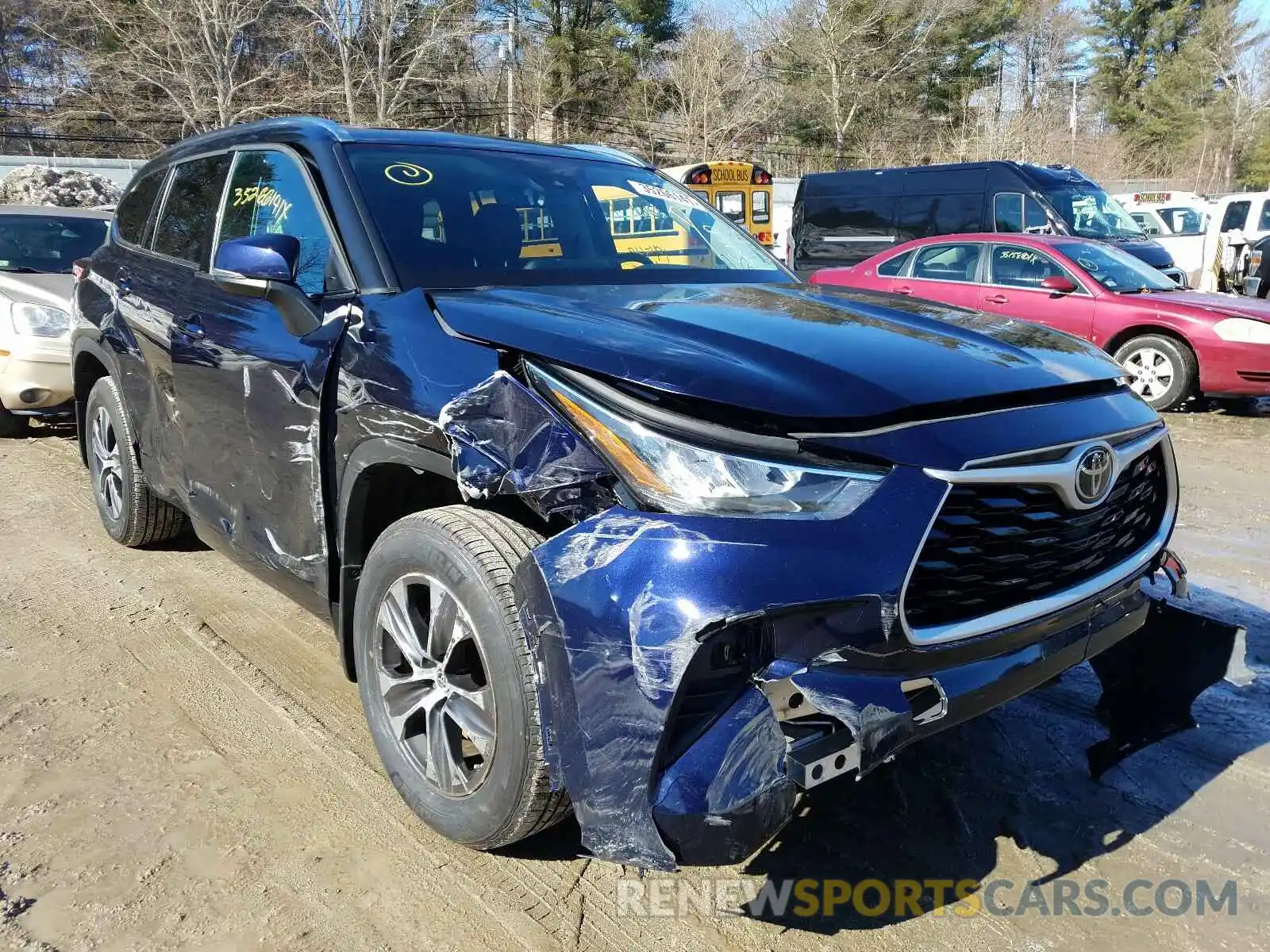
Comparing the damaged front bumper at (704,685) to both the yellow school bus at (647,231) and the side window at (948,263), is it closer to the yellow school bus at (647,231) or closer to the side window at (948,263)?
the yellow school bus at (647,231)

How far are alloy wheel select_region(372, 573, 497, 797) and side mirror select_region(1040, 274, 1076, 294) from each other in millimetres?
8216

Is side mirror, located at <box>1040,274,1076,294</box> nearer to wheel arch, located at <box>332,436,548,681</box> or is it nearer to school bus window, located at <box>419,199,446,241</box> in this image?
school bus window, located at <box>419,199,446,241</box>

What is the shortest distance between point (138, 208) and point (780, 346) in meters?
3.57

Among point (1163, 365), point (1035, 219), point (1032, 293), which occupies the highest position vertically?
point (1035, 219)

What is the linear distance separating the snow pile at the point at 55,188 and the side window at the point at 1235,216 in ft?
64.8

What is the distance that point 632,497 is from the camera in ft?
6.56

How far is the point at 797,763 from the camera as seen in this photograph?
185 cm

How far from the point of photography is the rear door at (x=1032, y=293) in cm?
916

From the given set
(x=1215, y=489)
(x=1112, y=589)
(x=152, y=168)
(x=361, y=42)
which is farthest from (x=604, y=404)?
(x=361, y=42)

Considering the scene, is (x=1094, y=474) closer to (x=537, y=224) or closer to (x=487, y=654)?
(x=487, y=654)

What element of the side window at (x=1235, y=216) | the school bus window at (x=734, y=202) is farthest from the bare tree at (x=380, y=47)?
the side window at (x=1235, y=216)

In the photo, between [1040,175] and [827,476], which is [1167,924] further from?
[1040,175]

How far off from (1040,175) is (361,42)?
2229 centimetres

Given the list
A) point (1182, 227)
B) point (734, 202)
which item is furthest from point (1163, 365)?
point (734, 202)
